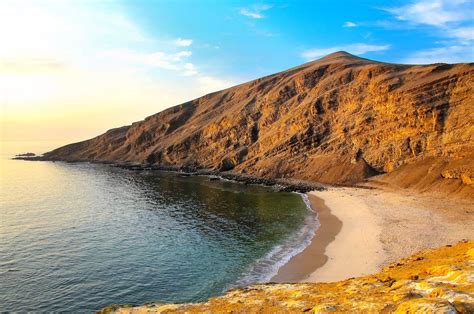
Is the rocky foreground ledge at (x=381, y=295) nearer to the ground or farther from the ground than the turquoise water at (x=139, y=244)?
farther from the ground

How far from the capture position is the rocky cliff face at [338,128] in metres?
69.6

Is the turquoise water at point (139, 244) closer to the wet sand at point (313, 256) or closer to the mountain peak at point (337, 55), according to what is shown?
the wet sand at point (313, 256)

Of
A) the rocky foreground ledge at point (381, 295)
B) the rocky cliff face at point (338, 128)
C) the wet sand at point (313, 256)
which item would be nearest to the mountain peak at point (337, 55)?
the rocky cliff face at point (338, 128)

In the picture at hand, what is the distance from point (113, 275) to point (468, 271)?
1056 inches

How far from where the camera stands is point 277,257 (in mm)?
35781

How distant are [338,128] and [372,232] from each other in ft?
179

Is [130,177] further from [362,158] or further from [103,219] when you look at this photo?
[362,158]

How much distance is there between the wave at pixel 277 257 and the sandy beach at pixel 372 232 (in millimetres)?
779

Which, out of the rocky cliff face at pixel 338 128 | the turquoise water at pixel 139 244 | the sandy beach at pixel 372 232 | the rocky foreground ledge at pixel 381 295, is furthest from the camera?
the rocky cliff face at pixel 338 128

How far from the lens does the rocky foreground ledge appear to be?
15070mm

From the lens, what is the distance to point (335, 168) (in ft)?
271

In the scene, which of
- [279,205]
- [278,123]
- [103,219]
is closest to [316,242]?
[279,205]

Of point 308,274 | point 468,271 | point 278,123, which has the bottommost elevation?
point 308,274

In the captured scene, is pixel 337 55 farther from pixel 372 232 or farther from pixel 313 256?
pixel 313 256
